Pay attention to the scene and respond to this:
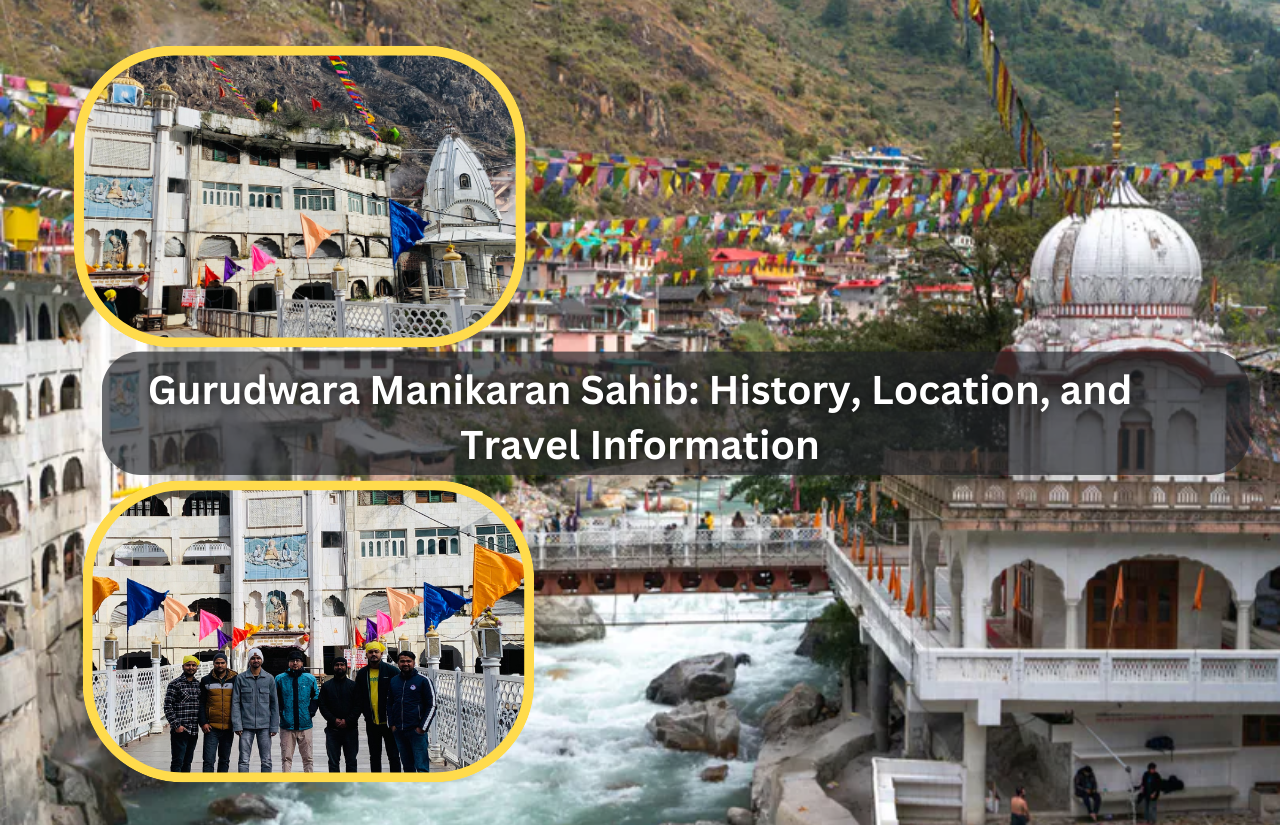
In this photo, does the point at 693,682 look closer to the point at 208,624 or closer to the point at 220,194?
the point at 208,624

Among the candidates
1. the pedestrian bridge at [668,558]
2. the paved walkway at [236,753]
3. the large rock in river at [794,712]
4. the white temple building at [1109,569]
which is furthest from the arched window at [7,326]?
the paved walkway at [236,753]

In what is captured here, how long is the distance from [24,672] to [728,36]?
87671 millimetres

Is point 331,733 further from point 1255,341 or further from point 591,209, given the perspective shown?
point 591,209

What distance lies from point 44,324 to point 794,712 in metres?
13.8

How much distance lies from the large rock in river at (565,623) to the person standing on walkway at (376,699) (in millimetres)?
26857

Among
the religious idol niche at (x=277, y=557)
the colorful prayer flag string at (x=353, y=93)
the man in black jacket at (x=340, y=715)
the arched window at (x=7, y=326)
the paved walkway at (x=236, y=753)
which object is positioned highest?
the arched window at (x=7, y=326)

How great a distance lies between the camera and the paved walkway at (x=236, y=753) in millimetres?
3771

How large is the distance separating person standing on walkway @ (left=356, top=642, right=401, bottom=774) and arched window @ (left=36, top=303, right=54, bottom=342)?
22942 mm

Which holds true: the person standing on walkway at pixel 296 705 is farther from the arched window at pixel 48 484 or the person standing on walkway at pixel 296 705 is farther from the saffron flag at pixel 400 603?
the arched window at pixel 48 484

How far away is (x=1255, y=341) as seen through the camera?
Result: 3388 centimetres

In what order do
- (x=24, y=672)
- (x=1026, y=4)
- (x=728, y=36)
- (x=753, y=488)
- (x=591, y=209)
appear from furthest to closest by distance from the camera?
(x=1026, y=4), (x=728, y=36), (x=591, y=209), (x=753, y=488), (x=24, y=672)

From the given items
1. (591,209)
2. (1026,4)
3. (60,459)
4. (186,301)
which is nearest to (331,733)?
(186,301)

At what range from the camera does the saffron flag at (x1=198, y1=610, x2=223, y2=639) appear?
3.74 m

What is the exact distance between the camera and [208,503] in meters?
3.62
